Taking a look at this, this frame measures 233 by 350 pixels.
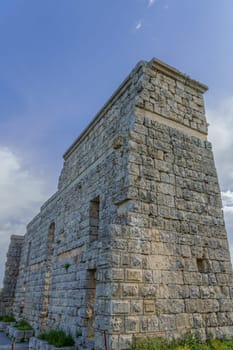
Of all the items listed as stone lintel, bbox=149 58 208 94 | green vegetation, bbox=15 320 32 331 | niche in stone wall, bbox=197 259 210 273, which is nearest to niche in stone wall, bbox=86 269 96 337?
niche in stone wall, bbox=197 259 210 273

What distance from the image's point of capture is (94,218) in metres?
6.33

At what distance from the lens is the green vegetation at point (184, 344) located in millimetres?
3754

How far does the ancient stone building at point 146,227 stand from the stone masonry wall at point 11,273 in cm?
843

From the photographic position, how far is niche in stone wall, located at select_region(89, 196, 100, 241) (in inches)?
241

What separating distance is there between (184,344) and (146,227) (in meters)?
1.81

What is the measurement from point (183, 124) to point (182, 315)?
378 centimetres

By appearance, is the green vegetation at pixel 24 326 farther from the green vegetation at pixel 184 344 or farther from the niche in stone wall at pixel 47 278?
the green vegetation at pixel 184 344

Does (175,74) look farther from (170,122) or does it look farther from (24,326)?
(24,326)

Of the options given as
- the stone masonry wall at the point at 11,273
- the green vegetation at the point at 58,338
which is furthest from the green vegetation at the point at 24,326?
the stone masonry wall at the point at 11,273

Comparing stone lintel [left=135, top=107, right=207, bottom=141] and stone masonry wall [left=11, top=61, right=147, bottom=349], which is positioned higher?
stone lintel [left=135, top=107, right=207, bottom=141]

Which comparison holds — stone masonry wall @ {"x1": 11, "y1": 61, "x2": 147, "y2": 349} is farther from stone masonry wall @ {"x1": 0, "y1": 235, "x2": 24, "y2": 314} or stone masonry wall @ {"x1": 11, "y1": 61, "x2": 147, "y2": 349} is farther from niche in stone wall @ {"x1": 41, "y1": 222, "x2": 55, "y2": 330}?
stone masonry wall @ {"x1": 0, "y1": 235, "x2": 24, "y2": 314}

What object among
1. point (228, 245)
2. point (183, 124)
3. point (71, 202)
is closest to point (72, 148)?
point (71, 202)

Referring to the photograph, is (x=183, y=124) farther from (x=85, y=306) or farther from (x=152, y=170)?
(x=85, y=306)

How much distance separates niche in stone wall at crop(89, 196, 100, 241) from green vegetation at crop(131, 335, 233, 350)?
2.63m
